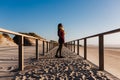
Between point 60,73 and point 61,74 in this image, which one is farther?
point 60,73

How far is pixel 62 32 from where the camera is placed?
30.5 feet

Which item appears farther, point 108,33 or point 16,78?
point 108,33

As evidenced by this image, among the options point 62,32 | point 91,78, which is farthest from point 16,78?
point 62,32

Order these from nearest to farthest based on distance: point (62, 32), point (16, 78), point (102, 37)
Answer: point (16, 78)
point (102, 37)
point (62, 32)

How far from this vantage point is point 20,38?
4.95 m

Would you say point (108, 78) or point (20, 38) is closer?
point (108, 78)

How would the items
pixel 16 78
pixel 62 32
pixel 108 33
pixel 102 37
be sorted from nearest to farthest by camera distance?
pixel 16 78 → pixel 108 33 → pixel 102 37 → pixel 62 32

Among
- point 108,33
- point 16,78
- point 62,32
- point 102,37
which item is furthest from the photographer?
point 62,32

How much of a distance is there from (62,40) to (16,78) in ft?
18.7

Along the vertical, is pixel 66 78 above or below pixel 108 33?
below

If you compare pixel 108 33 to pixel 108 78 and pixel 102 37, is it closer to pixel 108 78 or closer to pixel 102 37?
pixel 102 37

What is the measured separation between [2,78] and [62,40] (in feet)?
18.6

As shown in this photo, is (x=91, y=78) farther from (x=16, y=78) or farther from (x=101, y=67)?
(x=16, y=78)

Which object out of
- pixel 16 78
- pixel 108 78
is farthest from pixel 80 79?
pixel 16 78
